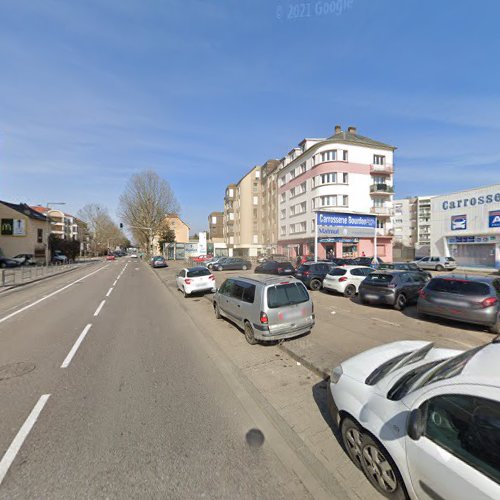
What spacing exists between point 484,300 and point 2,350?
11.8 meters

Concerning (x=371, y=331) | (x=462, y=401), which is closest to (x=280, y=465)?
(x=462, y=401)

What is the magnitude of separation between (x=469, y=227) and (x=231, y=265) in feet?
83.7

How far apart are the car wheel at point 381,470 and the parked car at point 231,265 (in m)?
24.9

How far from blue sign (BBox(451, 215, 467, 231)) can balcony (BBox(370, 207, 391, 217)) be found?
678cm

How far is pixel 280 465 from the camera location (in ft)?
9.40

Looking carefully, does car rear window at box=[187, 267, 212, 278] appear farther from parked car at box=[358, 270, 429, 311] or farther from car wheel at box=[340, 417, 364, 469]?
car wheel at box=[340, 417, 364, 469]

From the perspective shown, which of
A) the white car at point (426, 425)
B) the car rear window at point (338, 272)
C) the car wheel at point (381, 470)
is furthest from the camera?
the car rear window at point (338, 272)

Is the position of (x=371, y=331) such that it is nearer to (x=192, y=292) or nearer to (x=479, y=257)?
(x=192, y=292)

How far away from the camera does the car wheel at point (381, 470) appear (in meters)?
2.33

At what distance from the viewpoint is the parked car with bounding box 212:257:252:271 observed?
2736 centimetres

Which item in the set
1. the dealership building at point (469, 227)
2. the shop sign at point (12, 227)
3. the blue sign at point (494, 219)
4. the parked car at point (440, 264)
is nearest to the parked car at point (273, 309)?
the parked car at point (440, 264)

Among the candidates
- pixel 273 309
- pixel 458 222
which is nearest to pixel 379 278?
pixel 273 309

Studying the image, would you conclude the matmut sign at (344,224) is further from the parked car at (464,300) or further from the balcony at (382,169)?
the parked car at (464,300)

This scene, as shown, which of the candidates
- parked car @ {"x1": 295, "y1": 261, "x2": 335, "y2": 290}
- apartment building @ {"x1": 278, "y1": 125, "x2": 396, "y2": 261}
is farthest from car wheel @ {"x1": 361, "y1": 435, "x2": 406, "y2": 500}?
apartment building @ {"x1": 278, "y1": 125, "x2": 396, "y2": 261}
